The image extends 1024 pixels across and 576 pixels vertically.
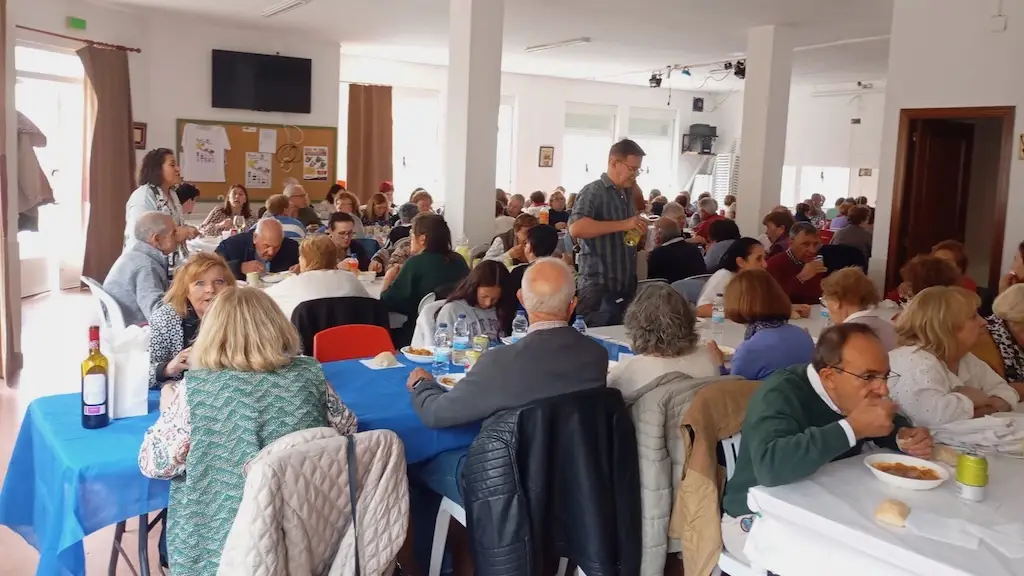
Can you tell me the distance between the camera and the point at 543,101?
48.1 ft

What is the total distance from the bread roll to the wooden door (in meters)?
5.82

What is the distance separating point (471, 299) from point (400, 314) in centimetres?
99

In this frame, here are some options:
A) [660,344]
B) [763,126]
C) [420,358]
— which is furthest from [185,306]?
[763,126]

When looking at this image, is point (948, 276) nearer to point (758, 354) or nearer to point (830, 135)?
point (758, 354)

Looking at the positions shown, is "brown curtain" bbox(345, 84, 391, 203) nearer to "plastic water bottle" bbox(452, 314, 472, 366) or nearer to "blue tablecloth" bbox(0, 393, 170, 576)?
"plastic water bottle" bbox(452, 314, 472, 366)

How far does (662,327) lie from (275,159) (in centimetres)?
879

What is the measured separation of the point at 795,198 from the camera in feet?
54.0

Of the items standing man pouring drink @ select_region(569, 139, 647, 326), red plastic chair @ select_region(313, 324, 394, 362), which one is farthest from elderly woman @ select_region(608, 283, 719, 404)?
standing man pouring drink @ select_region(569, 139, 647, 326)

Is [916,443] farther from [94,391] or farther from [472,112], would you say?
[472,112]

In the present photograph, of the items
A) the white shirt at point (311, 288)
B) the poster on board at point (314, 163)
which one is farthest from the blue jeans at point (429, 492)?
the poster on board at point (314, 163)

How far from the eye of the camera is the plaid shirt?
15.4ft

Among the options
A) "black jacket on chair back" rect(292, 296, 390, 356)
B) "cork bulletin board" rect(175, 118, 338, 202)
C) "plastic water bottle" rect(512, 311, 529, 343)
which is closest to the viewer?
"plastic water bottle" rect(512, 311, 529, 343)

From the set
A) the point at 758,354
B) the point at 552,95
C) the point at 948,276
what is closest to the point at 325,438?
the point at 758,354

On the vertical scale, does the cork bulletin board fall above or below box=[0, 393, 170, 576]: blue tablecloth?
above
